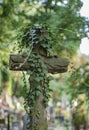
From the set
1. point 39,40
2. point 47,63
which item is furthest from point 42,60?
point 39,40

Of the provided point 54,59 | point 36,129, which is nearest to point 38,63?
point 54,59

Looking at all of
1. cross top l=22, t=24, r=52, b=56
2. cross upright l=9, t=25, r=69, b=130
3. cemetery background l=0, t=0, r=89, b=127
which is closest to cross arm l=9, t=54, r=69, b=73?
cross upright l=9, t=25, r=69, b=130

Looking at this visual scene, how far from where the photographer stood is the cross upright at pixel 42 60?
22.7 ft

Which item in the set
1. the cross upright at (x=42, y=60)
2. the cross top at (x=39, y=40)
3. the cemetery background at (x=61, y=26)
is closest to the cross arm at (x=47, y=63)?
the cross upright at (x=42, y=60)

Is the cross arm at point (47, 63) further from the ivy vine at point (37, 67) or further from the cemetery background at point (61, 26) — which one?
the cemetery background at point (61, 26)

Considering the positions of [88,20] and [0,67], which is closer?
[88,20]

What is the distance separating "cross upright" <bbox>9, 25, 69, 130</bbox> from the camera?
273 inches

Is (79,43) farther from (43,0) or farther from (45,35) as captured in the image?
(45,35)

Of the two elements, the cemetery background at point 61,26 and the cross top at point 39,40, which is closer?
the cross top at point 39,40

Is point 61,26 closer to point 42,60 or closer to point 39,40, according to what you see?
point 39,40

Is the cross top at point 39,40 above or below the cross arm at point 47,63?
above

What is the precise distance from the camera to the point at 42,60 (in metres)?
7.10

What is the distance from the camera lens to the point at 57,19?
1169cm

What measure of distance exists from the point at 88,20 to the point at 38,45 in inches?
147
